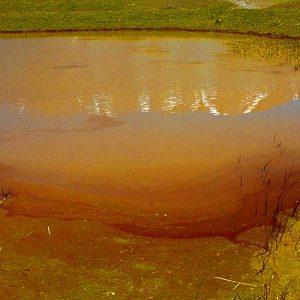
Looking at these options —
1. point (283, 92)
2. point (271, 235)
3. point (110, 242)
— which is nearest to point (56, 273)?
point (110, 242)

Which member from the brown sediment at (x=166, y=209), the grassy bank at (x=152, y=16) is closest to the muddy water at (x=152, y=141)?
the brown sediment at (x=166, y=209)

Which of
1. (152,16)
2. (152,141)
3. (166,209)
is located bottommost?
(166,209)

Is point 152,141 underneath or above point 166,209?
above

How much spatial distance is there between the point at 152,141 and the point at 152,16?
2252cm

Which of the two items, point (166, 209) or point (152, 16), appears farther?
point (152, 16)

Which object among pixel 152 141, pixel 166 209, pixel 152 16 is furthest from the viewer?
pixel 152 16

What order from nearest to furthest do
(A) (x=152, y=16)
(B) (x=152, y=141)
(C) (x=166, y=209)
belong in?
(C) (x=166, y=209) < (B) (x=152, y=141) < (A) (x=152, y=16)

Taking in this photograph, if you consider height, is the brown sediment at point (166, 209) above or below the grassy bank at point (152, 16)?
below

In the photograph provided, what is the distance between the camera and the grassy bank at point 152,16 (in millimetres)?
30406

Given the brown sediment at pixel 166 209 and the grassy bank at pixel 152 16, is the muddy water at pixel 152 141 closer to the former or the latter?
the brown sediment at pixel 166 209

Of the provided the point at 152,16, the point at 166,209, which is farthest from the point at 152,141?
the point at 152,16

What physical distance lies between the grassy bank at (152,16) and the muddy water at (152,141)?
31.1 ft

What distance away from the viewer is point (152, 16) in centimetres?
3294

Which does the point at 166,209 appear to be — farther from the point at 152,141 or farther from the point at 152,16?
the point at 152,16
